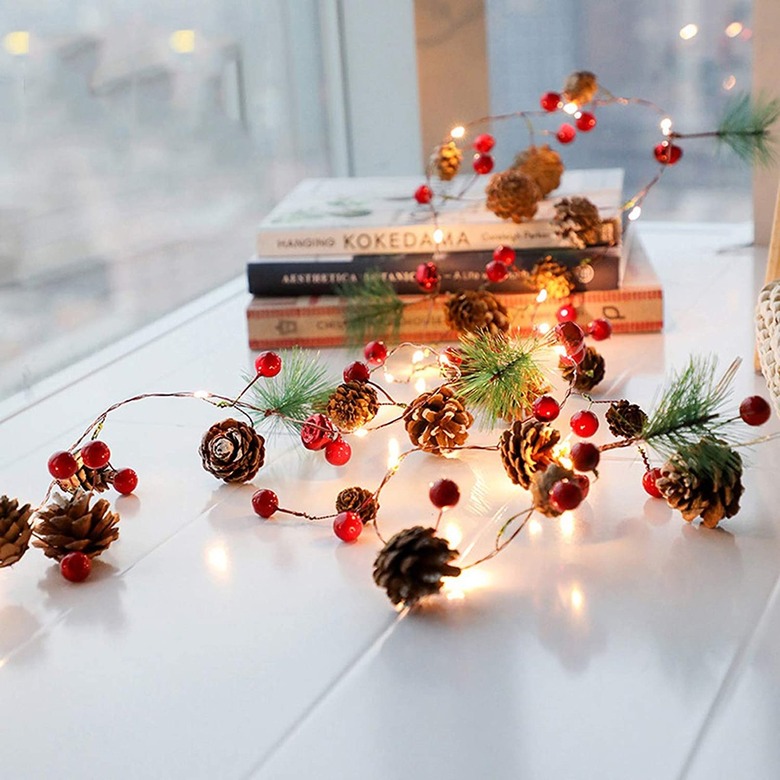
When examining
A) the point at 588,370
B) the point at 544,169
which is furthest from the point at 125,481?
the point at 544,169

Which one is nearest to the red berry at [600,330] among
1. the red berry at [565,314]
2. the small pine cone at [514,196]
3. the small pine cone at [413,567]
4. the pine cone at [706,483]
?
the red berry at [565,314]

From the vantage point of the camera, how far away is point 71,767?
593mm

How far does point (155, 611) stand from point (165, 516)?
14cm

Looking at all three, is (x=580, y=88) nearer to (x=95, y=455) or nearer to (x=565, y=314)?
(x=565, y=314)

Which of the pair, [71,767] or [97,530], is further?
[97,530]

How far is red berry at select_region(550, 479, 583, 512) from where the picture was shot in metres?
0.73

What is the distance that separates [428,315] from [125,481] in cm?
42

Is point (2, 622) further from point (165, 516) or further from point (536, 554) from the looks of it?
point (536, 554)

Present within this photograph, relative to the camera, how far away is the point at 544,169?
131cm

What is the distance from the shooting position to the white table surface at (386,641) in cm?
59

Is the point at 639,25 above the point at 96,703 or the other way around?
above

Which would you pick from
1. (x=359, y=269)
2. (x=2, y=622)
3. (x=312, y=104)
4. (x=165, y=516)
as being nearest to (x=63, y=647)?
(x=2, y=622)

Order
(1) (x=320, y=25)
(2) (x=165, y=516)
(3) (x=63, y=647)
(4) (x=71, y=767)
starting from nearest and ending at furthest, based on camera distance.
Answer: (4) (x=71, y=767) → (3) (x=63, y=647) → (2) (x=165, y=516) → (1) (x=320, y=25)

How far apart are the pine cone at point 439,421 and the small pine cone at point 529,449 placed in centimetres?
9
